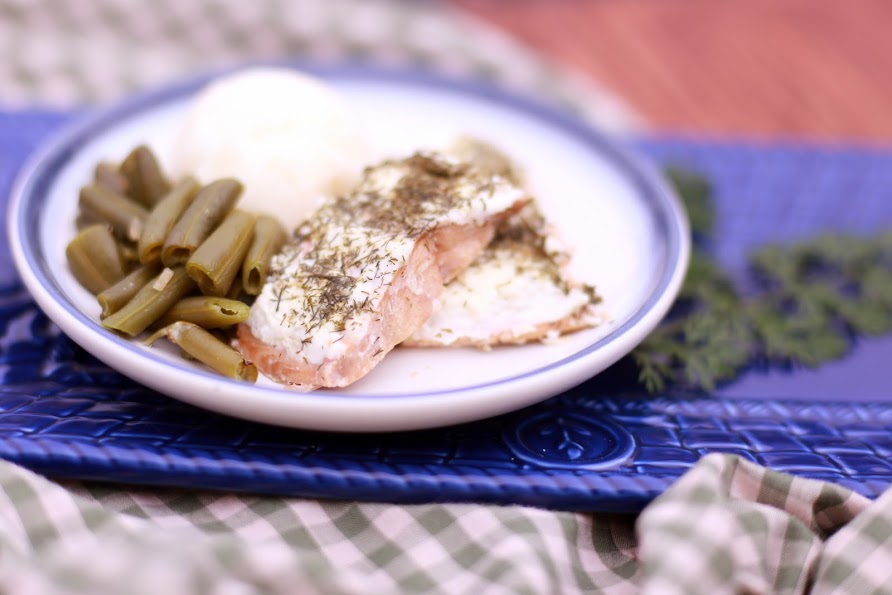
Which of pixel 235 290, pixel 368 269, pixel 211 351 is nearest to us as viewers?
pixel 211 351

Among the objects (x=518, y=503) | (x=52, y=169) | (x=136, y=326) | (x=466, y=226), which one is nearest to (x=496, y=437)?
(x=518, y=503)

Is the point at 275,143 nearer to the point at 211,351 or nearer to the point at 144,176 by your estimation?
the point at 144,176

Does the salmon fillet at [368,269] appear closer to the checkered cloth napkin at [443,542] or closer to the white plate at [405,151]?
the white plate at [405,151]

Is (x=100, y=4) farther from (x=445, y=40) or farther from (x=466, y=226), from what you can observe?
(x=466, y=226)

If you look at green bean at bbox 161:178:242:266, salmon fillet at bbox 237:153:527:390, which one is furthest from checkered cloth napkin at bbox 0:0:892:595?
green bean at bbox 161:178:242:266

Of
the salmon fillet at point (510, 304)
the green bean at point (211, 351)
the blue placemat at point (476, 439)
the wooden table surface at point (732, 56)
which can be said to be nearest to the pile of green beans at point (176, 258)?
the green bean at point (211, 351)

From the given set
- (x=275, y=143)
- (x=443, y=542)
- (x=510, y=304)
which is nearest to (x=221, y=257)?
(x=275, y=143)
